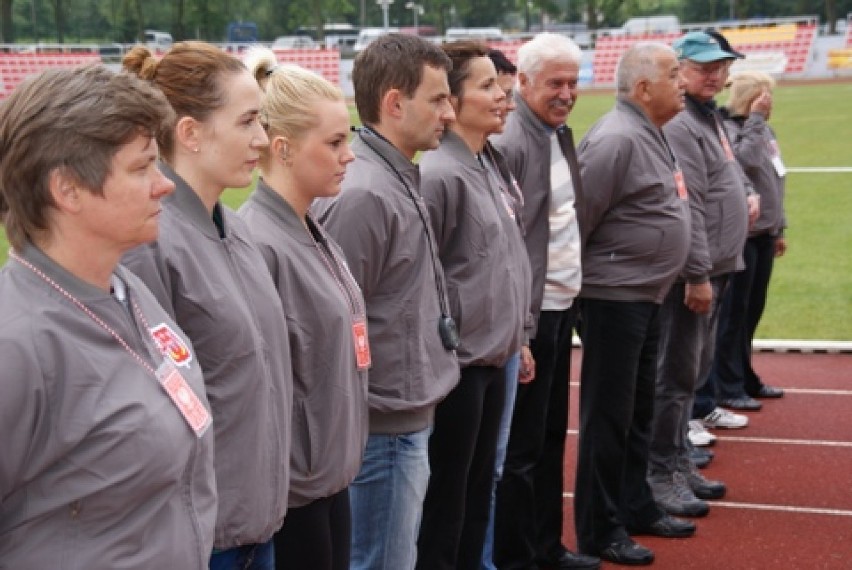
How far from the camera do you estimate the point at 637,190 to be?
16.3 ft

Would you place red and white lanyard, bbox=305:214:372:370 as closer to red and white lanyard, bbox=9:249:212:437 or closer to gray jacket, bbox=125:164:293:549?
gray jacket, bbox=125:164:293:549

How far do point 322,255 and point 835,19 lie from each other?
52388 millimetres

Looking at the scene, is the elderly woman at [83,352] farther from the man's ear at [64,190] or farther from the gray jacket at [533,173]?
the gray jacket at [533,173]

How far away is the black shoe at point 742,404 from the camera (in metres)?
7.45

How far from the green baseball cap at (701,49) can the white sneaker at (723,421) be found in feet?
7.20

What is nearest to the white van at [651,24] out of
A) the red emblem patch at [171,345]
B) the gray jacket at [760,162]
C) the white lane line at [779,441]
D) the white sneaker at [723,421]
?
the gray jacket at [760,162]

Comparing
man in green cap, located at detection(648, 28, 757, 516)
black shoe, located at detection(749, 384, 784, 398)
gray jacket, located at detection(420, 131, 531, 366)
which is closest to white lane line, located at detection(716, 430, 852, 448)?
black shoe, located at detection(749, 384, 784, 398)

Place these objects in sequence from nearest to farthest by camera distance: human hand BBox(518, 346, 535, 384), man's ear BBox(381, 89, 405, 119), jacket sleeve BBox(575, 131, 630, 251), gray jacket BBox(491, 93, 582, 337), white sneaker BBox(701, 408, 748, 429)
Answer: man's ear BBox(381, 89, 405, 119) → human hand BBox(518, 346, 535, 384) → gray jacket BBox(491, 93, 582, 337) → jacket sleeve BBox(575, 131, 630, 251) → white sneaker BBox(701, 408, 748, 429)

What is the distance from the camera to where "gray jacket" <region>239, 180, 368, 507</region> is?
2875 mm

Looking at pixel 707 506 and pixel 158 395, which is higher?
pixel 158 395

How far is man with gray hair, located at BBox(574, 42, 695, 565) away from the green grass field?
4574mm

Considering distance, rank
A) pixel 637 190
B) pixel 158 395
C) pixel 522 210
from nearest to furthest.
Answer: pixel 158 395
pixel 522 210
pixel 637 190

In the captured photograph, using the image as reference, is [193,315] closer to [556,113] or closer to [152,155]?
[152,155]

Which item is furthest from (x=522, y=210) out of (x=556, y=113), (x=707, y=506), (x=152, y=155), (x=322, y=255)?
(x=152, y=155)
